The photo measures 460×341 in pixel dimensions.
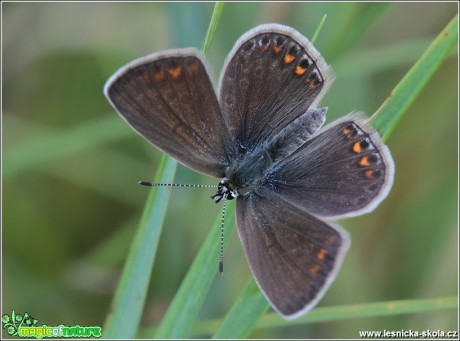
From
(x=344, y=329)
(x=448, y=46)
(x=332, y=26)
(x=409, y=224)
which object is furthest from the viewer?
(x=409, y=224)

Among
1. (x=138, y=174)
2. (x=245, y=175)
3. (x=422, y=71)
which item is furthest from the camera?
(x=138, y=174)

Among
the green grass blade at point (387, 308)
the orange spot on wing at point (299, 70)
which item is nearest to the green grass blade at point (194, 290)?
the green grass blade at point (387, 308)

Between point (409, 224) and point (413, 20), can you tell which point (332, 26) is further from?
point (409, 224)

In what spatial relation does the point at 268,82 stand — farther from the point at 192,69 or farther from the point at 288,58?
the point at 192,69

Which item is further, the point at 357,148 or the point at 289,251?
the point at 357,148

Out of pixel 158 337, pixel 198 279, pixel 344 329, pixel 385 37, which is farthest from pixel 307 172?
pixel 385 37

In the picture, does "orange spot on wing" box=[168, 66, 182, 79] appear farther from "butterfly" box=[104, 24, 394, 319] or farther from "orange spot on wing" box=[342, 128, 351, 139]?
"orange spot on wing" box=[342, 128, 351, 139]

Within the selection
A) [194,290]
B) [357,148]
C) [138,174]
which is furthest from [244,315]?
[138,174]
